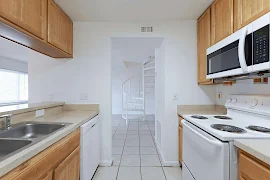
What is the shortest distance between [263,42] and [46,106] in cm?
224

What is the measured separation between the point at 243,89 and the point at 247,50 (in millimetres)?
885

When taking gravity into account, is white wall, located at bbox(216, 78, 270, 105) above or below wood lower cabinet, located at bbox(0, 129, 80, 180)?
above

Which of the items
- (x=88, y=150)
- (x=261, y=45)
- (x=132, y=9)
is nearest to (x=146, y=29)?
(x=132, y=9)

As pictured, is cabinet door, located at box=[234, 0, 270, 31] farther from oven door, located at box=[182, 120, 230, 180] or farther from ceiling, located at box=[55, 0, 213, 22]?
oven door, located at box=[182, 120, 230, 180]

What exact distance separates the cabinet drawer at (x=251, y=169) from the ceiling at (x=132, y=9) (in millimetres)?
1812

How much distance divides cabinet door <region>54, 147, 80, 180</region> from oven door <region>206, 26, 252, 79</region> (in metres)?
1.61

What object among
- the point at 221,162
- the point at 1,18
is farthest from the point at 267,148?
the point at 1,18

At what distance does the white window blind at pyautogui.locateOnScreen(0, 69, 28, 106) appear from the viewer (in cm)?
540

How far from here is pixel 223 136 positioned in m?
1.11

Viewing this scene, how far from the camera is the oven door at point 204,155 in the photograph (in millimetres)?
1100

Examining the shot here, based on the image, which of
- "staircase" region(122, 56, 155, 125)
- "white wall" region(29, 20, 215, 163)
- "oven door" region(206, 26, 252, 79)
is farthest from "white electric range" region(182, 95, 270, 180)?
"staircase" region(122, 56, 155, 125)

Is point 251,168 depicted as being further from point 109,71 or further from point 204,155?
point 109,71

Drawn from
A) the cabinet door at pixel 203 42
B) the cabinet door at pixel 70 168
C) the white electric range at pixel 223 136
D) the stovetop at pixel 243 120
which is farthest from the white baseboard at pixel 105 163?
the cabinet door at pixel 203 42

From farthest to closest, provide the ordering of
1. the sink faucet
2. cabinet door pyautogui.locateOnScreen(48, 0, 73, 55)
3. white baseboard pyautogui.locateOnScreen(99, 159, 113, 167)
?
white baseboard pyautogui.locateOnScreen(99, 159, 113, 167)
cabinet door pyautogui.locateOnScreen(48, 0, 73, 55)
the sink faucet
